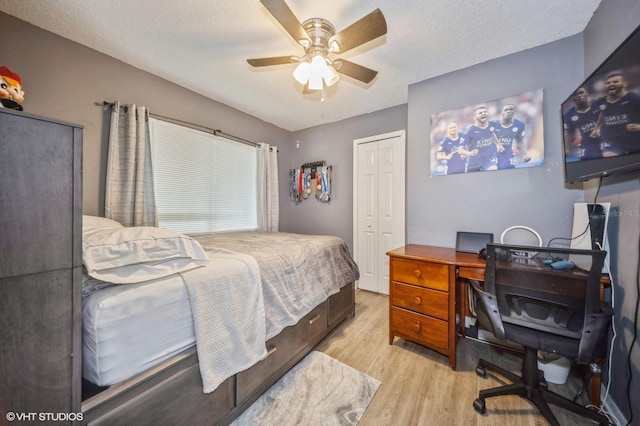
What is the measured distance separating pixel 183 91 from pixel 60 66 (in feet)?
3.09

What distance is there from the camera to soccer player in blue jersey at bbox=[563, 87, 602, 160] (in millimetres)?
1279

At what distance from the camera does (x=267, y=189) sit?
3.42 meters

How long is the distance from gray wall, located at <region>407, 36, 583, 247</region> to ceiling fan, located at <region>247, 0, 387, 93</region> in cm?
97

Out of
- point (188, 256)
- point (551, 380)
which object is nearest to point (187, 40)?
point (188, 256)

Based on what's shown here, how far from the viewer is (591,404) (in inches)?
53.3

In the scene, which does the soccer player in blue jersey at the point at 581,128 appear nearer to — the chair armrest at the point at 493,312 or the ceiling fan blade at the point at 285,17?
the chair armrest at the point at 493,312

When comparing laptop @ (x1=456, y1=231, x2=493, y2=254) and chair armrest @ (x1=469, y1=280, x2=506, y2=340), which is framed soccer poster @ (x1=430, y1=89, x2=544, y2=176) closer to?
laptop @ (x1=456, y1=231, x2=493, y2=254)

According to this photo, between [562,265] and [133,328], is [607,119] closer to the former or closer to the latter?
[562,265]

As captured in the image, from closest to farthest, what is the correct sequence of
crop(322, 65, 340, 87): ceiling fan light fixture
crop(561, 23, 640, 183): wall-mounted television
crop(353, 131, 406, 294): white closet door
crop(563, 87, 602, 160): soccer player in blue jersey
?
crop(561, 23, 640, 183): wall-mounted television < crop(563, 87, 602, 160): soccer player in blue jersey < crop(322, 65, 340, 87): ceiling fan light fixture < crop(353, 131, 406, 294): white closet door

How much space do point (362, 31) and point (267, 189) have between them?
243 centimetres

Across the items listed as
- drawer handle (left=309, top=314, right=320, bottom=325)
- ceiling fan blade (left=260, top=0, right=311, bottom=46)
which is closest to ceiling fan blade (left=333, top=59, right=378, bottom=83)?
ceiling fan blade (left=260, top=0, right=311, bottom=46)

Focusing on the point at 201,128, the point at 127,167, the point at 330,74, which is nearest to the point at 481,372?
the point at 330,74

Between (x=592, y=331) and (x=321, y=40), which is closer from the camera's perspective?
(x=592, y=331)

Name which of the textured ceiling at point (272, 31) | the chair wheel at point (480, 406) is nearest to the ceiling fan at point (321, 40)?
the textured ceiling at point (272, 31)
